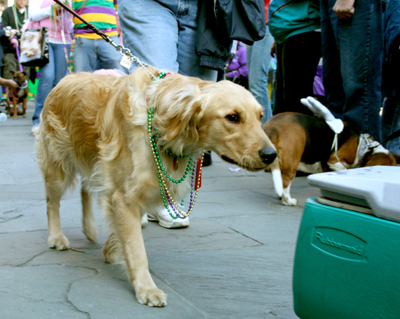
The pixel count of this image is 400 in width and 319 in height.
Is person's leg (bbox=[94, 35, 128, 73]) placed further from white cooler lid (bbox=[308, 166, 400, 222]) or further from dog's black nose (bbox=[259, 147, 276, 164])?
white cooler lid (bbox=[308, 166, 400, 222])

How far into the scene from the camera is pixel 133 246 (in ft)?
7.63

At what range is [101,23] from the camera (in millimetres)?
6488

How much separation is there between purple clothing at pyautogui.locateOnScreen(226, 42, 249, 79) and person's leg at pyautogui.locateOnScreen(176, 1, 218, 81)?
5.47 meters

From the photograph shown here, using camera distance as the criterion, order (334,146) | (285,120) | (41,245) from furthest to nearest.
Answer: (334,146) < (285,120) < (41,245)

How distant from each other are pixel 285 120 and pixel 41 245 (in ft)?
8.54

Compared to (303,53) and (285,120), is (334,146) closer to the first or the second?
(285,120)

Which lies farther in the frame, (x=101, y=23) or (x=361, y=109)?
(x=101, y=23)

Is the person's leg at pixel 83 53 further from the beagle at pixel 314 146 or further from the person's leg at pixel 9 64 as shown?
the person's leg at pixel 9 64

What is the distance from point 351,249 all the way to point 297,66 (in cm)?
417

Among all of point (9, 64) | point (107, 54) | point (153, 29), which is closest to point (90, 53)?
point (107, 54)

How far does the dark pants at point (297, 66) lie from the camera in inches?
198

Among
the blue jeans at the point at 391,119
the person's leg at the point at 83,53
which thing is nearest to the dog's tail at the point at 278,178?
the blue jeans at the point at 391,119

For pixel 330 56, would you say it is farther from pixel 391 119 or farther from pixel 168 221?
pixel 168 221

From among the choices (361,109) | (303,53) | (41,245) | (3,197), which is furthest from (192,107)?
(303,53)
